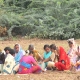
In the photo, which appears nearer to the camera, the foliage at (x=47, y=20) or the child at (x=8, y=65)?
the child at (x=8, y=65)

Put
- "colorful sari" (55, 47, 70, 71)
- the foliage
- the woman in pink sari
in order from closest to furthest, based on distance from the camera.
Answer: the woman in pink sari, "colorful sari" (55, 47, 70, 71), the foliage

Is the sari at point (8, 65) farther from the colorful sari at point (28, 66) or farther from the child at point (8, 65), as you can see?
the colorful sari at point (28, 66)

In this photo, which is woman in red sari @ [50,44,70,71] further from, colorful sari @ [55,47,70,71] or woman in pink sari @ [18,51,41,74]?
woman in pink sari @ [18,51,41,74]

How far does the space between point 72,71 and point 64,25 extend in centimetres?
Answer: 928

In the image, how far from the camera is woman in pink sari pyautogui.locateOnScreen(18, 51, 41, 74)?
8.04m

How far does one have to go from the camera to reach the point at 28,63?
26.5 ft

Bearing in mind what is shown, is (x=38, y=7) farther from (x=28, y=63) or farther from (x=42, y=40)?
(x=28, y=63)

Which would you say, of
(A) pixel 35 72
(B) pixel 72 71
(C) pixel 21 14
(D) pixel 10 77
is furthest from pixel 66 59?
(C) pixel 21 14

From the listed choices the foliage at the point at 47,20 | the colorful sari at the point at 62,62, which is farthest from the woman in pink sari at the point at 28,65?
the foliage at the point at 47,20

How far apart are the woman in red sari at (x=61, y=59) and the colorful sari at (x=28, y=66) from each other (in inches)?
27.7

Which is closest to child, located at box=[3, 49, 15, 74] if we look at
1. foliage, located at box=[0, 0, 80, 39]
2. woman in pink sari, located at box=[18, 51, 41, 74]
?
woman in pink sari, located at box=[18, 51, 41, 74]

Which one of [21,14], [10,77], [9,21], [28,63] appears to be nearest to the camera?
[10,77]

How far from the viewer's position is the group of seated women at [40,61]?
8.09 meters

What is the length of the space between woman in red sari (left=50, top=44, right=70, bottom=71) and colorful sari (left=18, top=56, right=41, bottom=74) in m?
0.70
